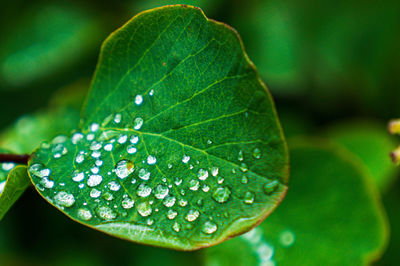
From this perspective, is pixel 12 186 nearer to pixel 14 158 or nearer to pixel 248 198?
pixel 14 158

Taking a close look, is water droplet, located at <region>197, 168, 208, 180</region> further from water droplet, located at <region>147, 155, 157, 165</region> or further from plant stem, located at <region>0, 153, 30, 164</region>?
plant stem, located at <region>0, 153, 30, 164</region>

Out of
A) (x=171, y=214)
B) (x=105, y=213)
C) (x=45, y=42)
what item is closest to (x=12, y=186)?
(x=105, y=213)

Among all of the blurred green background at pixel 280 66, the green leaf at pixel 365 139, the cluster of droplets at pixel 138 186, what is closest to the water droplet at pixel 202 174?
the cluster of droplets at pixel 138 186

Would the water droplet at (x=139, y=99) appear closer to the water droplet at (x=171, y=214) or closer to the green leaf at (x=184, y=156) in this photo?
the green leaf at (x=184, y=156)

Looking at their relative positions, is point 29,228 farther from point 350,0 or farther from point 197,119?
point 350,0

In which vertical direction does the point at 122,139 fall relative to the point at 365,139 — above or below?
above

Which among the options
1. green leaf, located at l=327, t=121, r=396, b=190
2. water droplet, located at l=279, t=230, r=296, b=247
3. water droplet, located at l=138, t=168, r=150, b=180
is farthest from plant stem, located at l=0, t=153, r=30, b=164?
green leaf, located at l=327, t=121, r=396, b=190
